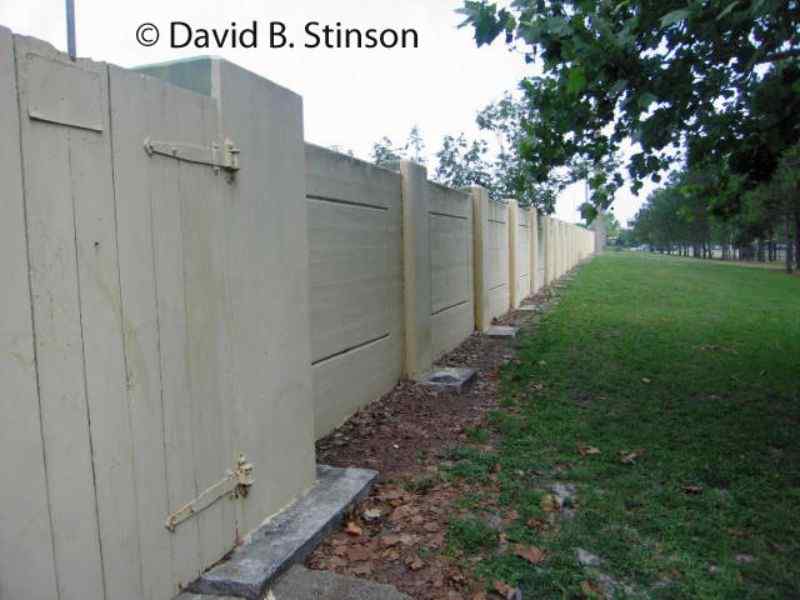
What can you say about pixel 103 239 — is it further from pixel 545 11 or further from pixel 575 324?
pixel 575 324

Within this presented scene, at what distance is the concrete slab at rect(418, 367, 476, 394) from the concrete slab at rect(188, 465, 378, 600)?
2.38 meters

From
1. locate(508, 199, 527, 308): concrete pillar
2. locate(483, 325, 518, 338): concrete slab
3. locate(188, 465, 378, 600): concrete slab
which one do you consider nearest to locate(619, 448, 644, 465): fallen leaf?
locate(188, 465, 378, 600): concrete slab

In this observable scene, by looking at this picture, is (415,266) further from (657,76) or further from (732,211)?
(732,211)

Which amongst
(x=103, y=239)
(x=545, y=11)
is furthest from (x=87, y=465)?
(x=545, y=11)

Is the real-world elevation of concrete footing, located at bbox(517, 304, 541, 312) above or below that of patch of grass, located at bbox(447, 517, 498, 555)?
above

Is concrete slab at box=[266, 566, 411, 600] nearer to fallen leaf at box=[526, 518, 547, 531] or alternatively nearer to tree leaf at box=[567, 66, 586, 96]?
fallen leaf at box=[526, 518, 547, 531]

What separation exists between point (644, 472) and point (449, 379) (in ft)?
7.95

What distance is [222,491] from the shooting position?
8.98 ft

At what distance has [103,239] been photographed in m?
2.09

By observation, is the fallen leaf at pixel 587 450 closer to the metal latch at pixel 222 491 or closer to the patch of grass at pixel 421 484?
the patch of grass at pixel 421 484

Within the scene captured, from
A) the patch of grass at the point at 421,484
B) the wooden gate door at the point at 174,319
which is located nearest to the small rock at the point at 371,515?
the patch of grass at the point at 421,484

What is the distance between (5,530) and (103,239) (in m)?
0.87

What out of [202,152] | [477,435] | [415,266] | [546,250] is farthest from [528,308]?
[202,152]

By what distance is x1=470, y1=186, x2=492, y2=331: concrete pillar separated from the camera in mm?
9609
